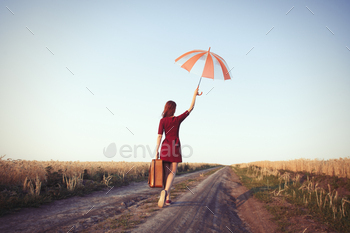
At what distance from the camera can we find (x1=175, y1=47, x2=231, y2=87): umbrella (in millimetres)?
5676

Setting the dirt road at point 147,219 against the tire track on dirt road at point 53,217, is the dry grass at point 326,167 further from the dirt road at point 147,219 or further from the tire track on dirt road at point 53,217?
→ the tire track on dirt road at point 53,217

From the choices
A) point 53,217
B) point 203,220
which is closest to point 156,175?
point 203,220

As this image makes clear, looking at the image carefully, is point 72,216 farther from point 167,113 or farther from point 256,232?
point 256,232

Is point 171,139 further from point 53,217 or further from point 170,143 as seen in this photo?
point 53,217

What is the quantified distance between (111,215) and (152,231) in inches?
61.8

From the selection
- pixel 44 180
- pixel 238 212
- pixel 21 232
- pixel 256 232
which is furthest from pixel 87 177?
pixel 256 232

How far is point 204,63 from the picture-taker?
5.70 meters

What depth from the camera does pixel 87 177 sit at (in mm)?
10805

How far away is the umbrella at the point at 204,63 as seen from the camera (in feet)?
18.6

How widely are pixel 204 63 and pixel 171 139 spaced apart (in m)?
2.59

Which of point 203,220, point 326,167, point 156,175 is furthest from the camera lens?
point 326,167

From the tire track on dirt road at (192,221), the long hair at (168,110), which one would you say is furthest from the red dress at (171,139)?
the tire track on dirt road at (192,221)

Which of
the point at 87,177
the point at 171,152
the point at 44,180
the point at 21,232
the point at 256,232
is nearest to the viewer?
the point at 21,232

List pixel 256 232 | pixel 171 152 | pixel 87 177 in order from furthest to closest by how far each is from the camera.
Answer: pixel 87 177
pixel 171 152
pixel 256 232
